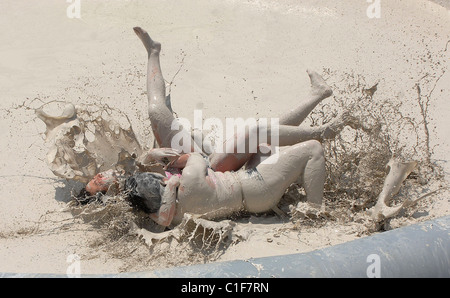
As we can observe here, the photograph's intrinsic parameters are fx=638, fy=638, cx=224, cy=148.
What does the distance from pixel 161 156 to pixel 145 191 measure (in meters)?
0.34

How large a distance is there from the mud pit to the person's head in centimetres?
11

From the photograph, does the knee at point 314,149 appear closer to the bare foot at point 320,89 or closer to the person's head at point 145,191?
the bare foot at point 320,89

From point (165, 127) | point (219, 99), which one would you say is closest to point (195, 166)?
point (165, 127)

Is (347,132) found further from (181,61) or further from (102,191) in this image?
(102,191)

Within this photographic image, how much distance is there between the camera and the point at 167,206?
4.21 metres

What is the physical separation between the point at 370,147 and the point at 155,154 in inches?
66.8

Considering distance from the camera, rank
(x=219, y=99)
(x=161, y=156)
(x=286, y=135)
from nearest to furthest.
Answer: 1. (x=161, y=156)
2. (x=286, y=135)
3. (x=219, y=99)

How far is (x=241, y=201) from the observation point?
4.45 m

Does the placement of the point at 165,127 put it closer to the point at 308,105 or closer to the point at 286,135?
the point at 286,135

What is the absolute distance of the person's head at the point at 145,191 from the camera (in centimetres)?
421

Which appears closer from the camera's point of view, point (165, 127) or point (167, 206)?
point (167, 206)

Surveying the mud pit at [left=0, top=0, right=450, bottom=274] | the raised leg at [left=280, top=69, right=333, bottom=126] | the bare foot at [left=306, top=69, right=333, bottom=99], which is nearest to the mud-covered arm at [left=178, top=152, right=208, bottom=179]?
the mud pit at [left=0, top=0, right=450, bottom=274]

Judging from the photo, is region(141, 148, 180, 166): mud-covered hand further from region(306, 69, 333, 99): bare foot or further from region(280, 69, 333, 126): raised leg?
region(306, 69, 333, 99): bare foot

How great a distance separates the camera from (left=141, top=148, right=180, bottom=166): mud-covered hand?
443cm
